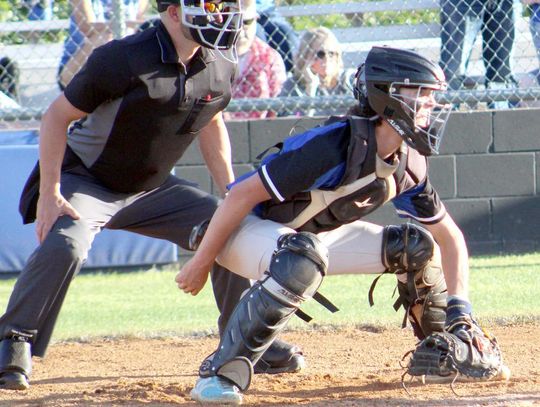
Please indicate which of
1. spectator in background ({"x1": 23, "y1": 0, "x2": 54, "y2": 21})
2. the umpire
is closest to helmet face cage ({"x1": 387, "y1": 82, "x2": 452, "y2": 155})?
the umpire

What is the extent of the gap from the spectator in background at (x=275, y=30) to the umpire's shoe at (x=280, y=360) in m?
4.15

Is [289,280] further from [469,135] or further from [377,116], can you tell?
[469,135]

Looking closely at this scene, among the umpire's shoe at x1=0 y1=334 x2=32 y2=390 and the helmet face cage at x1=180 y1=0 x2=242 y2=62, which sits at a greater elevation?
the helmet face cage at x1=180 y1=0 x2=242 y2=62

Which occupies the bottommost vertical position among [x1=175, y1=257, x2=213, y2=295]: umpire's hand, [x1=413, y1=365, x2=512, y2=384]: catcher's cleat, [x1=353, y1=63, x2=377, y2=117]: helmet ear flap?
[x1=413, y1=365, x2=512, y2=384]: catcher's cleat

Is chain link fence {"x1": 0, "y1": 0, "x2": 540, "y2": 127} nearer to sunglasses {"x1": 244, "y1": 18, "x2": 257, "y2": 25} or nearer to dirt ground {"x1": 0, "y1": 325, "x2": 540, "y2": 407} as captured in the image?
sunglasses {"x1": 244, "y1": 18, "x2": 257, "y2": 25}

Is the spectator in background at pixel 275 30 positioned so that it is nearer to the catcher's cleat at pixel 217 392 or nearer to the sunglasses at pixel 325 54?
the sunglasses at pixel 325 54

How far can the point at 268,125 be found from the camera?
7.68 metres

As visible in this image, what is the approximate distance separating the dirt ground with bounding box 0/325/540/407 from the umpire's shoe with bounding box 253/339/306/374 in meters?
0.06

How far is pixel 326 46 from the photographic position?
7852 millimetres

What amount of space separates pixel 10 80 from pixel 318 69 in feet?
8.53

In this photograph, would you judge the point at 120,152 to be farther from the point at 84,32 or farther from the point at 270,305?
the point at 84,32

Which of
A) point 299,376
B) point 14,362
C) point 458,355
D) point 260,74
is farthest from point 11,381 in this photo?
point 260,74

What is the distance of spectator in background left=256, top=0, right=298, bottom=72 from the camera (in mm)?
8250

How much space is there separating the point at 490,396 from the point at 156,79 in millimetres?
1828
